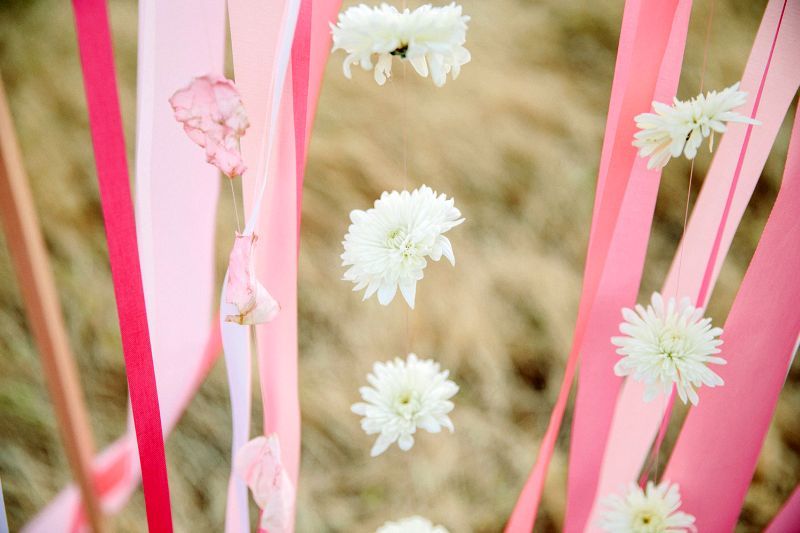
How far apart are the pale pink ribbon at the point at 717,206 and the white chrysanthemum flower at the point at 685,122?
108mm

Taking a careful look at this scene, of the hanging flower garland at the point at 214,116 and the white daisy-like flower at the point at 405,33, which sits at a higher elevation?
the white daisy-like flower at the point at 405,33

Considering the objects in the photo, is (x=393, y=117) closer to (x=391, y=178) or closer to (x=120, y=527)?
(x=391, y=178)

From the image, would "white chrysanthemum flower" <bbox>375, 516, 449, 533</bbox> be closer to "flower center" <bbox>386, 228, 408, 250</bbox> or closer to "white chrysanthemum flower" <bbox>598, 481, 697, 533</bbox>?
"white chrysanthemum flower" <bbox>598, 481, 697, 533</bbox>

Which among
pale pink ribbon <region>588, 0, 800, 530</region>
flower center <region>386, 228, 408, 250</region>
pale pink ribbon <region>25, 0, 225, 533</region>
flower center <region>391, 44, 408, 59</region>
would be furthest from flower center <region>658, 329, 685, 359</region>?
pale pink ribbon <region>25, 0, 225, 533</region>

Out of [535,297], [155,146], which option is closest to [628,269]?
[535,297]

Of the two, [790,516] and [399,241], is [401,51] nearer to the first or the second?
[399,241]

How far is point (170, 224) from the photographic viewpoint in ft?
2.31

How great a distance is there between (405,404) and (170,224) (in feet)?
1.17

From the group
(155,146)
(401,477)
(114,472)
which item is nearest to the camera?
(155,146)

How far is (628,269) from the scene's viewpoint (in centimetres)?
71

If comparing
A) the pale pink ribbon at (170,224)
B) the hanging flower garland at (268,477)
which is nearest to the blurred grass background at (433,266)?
the pale pink ribbon at (170,224)

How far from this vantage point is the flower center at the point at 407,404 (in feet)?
2.26

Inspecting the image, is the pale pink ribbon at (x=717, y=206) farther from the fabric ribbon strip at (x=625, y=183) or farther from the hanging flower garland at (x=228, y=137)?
the hanging flower garland at (x=228, y=137)

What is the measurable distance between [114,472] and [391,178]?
0.57 meters
